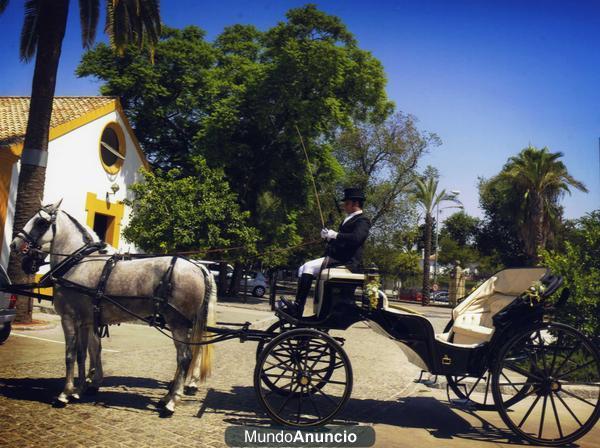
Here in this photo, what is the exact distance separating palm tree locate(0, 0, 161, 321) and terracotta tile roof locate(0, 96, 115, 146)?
12.7ft

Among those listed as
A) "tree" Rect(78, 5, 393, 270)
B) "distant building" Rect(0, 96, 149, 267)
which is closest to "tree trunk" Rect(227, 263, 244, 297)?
"tree" Rect(78, 5, 393, 270)

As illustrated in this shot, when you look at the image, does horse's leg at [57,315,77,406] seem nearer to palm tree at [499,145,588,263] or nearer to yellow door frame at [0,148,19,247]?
yellow door frame at [0,148,19,247]

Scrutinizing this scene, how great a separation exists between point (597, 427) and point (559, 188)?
2843 centimetres

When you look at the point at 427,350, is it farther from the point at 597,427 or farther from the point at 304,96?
the point at 304,96

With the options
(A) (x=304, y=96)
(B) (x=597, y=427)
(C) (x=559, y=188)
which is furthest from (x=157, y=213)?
(C) (x=559, y=188)

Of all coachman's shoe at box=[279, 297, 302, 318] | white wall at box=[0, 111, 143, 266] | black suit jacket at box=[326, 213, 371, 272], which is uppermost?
white wall at box=[0, 111, 143, 266]

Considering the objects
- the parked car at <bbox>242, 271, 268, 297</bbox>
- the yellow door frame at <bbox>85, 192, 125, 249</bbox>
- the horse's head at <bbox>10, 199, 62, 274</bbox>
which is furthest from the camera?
the parked car at <bbox>242, 271, 268, 297</bbox>

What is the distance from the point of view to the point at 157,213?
1759 centimetres

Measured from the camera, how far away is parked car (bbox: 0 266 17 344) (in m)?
6.63

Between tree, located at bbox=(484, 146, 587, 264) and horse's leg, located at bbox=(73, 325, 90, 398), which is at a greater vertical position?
tree, located at bbox=(484, 146, 587, 264)

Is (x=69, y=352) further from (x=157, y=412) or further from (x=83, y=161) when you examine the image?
(x=83, y=161)

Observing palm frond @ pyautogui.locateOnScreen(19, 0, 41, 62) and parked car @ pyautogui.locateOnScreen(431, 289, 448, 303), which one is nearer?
palm frond @ pyautogui.locateOnScreen(19, 0, 41, 62)

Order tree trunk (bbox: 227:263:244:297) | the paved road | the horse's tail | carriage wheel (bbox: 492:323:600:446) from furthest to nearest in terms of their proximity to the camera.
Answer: tree trunk (bbox: 227:263:244:297)
the horse's tail
carriage wheel (bbox: 492:323:600:446)
the paved road

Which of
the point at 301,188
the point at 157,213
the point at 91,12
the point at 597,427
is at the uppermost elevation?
the point at 91,12
